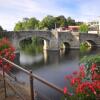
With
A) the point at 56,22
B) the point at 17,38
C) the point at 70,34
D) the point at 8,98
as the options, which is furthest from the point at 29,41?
the point at 8,98

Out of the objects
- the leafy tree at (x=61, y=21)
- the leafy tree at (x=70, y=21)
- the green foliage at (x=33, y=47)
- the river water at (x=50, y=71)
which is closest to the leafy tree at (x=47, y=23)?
the leafy tree at (x=61, y=21)

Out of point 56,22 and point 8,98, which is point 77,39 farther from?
point 8,98

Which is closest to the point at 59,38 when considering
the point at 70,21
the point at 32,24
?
the point at 32,24

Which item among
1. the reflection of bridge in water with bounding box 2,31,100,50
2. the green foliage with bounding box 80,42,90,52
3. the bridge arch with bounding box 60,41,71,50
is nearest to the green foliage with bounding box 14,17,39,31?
the green foliage with bounding box 80,42,90,52

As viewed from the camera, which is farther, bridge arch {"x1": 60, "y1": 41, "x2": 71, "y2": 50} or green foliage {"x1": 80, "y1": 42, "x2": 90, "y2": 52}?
bridge arch {"x1": 60, "y1": 41, "x2": 71, "y2": 50}

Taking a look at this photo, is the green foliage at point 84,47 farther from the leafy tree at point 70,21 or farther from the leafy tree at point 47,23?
the leafy tree at point 70,21

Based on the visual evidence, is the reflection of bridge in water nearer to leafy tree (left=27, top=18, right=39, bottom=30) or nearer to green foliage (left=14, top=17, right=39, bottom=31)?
leafy tree (left=27, top=18, right=39, bottom=30)

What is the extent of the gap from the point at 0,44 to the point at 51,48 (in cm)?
3060

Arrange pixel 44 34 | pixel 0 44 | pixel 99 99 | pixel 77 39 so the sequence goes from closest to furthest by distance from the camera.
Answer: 1. pixel 99 99
2. pixel 0 44
3. pixel 44 34
4. pixel 77 39

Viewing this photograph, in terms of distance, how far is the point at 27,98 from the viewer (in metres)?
4.26

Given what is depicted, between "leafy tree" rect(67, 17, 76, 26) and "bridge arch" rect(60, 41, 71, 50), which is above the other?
"leafy tree" rect(67, 17, 76, 26)

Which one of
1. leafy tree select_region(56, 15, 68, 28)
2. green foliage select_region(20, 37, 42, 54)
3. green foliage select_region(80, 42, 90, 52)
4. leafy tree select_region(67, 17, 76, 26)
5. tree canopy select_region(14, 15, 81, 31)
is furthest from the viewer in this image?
leafy tree select_region(67, 17, 76, 26)

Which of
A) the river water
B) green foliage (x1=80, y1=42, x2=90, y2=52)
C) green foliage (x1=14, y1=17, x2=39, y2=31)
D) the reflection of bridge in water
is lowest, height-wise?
the river water

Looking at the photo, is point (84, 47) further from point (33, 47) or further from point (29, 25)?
point (29, 25)
